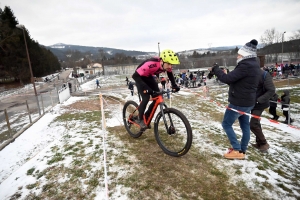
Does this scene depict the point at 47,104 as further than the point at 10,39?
No

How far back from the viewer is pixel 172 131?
14.1 ft

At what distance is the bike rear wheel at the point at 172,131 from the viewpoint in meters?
3.86

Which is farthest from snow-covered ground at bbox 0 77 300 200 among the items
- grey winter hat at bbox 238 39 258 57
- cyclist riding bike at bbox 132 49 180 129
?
grey winter hat at bbox 238 39 258 57

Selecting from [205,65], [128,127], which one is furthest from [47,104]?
[205,65]

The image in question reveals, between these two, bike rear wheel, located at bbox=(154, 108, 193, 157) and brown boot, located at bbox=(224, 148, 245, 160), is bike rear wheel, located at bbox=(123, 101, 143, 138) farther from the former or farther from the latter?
brown boot, located at bbox=(224, 148, 245, 160)

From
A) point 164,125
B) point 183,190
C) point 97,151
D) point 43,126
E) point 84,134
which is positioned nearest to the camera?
point 183,190

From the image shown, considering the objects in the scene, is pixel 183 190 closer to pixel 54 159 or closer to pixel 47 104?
pixel 54 159

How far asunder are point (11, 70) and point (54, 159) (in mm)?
53942

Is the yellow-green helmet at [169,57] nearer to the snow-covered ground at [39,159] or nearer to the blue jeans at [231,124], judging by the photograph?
the blue jeans at [231,124]

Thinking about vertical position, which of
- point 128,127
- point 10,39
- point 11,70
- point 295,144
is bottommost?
point 295,144

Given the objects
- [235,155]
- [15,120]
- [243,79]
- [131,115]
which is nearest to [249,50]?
[243,79]

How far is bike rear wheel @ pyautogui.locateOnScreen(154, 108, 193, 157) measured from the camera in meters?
3.86

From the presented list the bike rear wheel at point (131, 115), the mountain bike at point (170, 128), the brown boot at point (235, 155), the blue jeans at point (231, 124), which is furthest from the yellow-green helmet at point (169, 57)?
the brown boot at point (235, 155)

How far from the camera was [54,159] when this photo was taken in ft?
14.9
